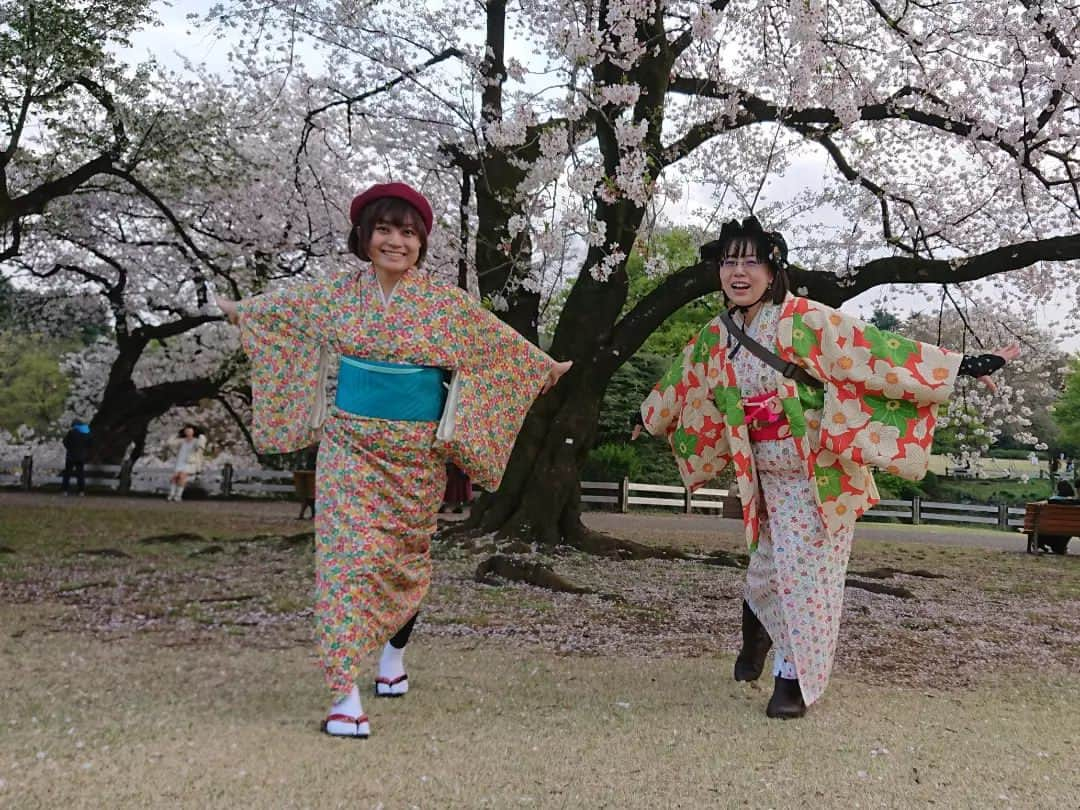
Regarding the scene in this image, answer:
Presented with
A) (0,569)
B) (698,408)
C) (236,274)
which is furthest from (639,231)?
(236,274)

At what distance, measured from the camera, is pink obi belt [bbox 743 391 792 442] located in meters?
3.67

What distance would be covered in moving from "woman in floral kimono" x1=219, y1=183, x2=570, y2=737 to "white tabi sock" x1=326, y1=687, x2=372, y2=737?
0.14 m

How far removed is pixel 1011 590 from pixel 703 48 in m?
5.46

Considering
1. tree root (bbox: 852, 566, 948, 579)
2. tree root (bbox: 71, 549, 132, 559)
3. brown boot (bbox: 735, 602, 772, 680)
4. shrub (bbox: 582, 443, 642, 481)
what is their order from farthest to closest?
shrub (bbox: 582, 443, 642, 481)
tree root (bbox: 852, 566, 948, 579)
tree root (bbox: 71, 549, 132, 559)
brown boot (bbox: 735, 602, 772, 680)

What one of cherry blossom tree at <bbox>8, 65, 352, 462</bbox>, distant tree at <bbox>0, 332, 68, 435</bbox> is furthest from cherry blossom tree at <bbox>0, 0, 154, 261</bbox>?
distant tree at <bbox>0, 332, 68, 435</bbox>

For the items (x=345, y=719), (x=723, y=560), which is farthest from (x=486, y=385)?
(x=723, y=560)

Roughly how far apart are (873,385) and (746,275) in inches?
24.9

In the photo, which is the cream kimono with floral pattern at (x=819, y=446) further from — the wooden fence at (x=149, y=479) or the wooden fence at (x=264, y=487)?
the wooden fence at (x=149, y=479)

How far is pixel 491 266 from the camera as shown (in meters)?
9.09

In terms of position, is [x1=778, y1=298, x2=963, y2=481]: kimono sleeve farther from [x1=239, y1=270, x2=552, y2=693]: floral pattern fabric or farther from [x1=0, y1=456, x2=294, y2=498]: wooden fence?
[x1=0, y1=456, x2=294, y2=498]: wooden fence

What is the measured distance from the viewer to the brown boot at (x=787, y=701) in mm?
3420

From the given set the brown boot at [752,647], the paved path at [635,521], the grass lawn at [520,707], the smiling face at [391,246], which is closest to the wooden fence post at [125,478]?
the paved path at [635,521]

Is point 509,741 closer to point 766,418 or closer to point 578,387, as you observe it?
point 766,418

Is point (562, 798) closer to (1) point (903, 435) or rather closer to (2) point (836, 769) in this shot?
(2) point (836, 769)
